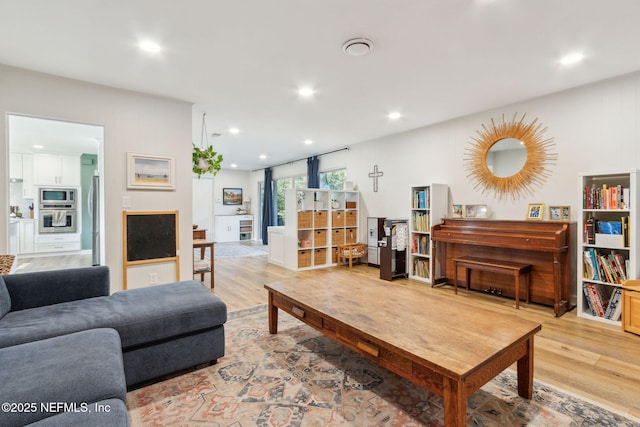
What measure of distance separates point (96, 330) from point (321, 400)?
1343mm

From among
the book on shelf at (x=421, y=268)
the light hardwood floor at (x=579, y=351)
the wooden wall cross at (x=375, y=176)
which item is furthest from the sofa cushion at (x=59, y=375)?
the wooden wall cross at (x=375, y=176)

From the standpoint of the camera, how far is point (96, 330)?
168 centimetres

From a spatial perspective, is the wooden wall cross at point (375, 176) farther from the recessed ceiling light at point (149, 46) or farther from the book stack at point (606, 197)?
the recessed ceiling light at point (149, 46)

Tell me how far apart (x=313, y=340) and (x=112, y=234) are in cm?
247

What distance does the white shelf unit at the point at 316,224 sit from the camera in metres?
5.52

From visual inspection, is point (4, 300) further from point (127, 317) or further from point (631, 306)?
point (631, 306)

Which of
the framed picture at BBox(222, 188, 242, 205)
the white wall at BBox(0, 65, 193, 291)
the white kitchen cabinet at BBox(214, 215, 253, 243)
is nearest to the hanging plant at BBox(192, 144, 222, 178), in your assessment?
the white wall at BBox(0, 65, 193, 291)

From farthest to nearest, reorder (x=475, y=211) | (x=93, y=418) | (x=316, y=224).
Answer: (x=316, y=224), (x=475, y=211), (x=93, y=418)

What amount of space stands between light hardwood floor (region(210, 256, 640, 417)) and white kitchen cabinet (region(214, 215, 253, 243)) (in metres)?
5.73

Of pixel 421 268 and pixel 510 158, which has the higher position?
pixel 510 158

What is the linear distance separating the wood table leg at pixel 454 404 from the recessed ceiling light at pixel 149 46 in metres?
3.03

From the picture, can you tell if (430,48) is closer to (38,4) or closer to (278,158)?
(38,4)

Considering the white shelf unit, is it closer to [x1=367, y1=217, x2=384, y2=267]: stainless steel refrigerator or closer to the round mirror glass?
[x1=367, y1=217, x2=384, y2=267]: stainless steel refrigerator

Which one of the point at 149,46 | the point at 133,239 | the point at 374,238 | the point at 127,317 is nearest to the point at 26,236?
the point at 133,239
